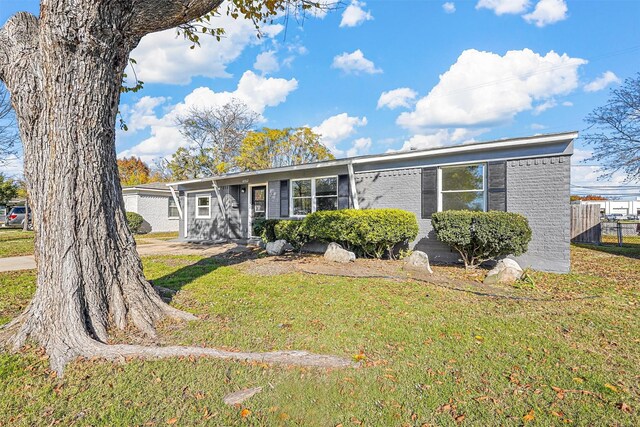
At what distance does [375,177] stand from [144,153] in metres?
34.3

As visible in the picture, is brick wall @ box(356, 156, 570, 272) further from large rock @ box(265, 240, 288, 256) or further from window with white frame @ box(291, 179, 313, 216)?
window with white frame @ box(291, 179, 313, 216)

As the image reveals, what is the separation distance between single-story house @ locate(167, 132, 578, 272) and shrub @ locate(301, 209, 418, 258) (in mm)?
717

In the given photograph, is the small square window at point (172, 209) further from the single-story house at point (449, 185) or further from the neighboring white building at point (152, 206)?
the single-story house at point (449, 185)

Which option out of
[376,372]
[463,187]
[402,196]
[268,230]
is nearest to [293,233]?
[268,230]

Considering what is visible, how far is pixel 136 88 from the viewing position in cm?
636

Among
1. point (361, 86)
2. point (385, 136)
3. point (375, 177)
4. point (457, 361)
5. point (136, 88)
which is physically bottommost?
point (457, 361)

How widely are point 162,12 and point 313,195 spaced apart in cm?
802

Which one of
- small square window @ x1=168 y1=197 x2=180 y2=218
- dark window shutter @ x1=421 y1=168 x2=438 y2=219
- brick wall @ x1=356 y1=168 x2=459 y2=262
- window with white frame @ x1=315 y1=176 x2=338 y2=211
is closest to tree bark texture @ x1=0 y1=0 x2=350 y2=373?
brick wall @ x1=356 y1=168 x2=459 y2=262

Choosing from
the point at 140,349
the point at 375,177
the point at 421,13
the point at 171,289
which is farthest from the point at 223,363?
the point at 421,13

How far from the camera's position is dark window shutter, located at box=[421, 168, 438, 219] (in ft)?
29.5

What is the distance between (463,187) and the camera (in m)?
8.68

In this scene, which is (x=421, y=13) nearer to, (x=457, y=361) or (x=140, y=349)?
(x=457, y=361)

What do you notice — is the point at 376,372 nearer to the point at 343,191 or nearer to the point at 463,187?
the point at 463,187

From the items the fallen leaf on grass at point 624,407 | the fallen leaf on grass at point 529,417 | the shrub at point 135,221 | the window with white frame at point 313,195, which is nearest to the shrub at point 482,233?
the window with white frame at point 313,195
